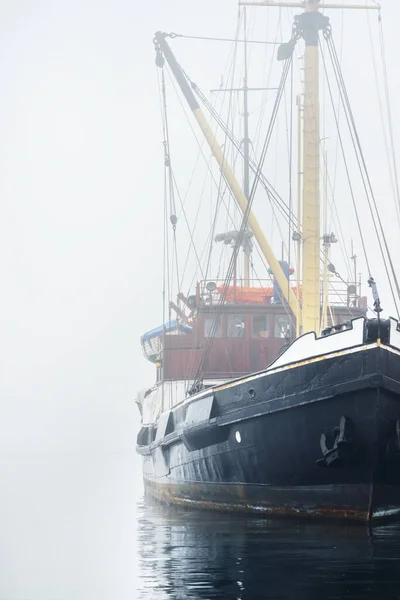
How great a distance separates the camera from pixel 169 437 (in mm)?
23766

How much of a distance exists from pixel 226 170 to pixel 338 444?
13300 mm

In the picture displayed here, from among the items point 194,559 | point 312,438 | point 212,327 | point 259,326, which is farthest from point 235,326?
point 194,559

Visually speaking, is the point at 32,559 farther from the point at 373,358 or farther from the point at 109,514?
the point at 109,514

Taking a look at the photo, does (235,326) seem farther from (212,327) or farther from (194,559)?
(194,559)

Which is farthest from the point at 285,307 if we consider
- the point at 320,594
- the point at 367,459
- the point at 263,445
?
the point at 320,594

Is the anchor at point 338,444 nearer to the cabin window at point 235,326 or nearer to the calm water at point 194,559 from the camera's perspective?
the calm water at point 194,559

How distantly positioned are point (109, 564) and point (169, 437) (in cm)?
918

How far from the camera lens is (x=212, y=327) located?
2406cm

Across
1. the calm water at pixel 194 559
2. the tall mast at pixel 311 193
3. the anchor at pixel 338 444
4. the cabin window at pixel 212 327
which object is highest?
the tall mast at pixel 311 193

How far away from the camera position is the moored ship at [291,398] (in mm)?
16578

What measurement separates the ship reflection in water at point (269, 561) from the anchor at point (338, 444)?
1.09m

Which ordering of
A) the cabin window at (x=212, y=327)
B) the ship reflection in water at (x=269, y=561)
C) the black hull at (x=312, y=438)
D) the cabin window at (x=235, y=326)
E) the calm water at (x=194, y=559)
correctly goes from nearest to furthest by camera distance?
the ship reflection in water at (x=269, y=561) → the calm water at (x=194, y=559) → the black hull at (x=312, y=438) → the cabin window at (x=212, y=327) → the cabin window at (x=235, y=326)

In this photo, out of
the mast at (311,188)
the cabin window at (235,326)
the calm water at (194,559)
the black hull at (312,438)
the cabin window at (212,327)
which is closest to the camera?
the calm water at (194,559)

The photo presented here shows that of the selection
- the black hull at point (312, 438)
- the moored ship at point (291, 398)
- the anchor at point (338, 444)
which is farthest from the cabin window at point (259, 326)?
the anchor at point (338, 444)
